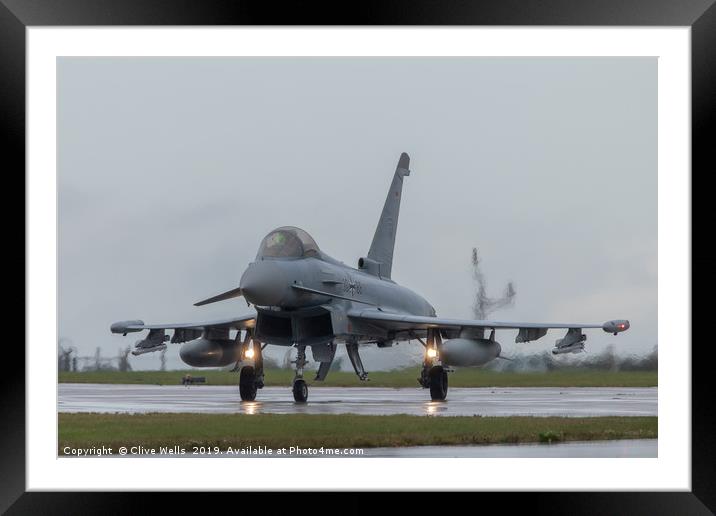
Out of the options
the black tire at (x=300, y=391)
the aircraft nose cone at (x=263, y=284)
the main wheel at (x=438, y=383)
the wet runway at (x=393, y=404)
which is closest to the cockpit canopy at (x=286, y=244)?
the aircraft nose cone at (x=263, y=284)

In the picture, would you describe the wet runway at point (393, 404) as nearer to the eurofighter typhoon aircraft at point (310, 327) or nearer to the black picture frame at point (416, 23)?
the eurofighter typhoon aircraft at point (310, 327)

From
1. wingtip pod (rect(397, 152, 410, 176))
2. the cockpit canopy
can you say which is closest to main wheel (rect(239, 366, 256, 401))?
the cockpit canopy

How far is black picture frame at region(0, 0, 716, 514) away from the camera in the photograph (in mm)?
9922

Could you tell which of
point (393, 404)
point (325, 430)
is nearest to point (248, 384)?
point (393, 404)

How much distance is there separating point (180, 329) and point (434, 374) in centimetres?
526

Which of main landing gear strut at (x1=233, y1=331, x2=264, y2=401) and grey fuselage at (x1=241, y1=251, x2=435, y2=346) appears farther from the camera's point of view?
main landing gear strut at (x1=233, y1=331, x2=264, y2=401)

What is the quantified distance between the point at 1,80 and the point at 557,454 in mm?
7259

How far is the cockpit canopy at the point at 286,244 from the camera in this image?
1988 cm

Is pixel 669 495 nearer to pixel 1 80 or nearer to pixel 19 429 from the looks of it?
pixel 19 429

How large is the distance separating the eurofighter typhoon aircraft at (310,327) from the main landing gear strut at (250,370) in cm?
2

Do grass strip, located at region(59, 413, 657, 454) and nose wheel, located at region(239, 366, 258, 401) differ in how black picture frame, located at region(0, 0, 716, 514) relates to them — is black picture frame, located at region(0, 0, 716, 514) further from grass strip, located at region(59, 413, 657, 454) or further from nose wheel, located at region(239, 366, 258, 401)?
nose wheel, located at region(239, 366, 258, 401)

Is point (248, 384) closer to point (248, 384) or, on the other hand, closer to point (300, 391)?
point (248, 384)

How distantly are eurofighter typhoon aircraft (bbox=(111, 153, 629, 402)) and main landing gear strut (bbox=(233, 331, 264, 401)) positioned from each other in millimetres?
19

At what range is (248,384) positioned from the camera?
20781mm
